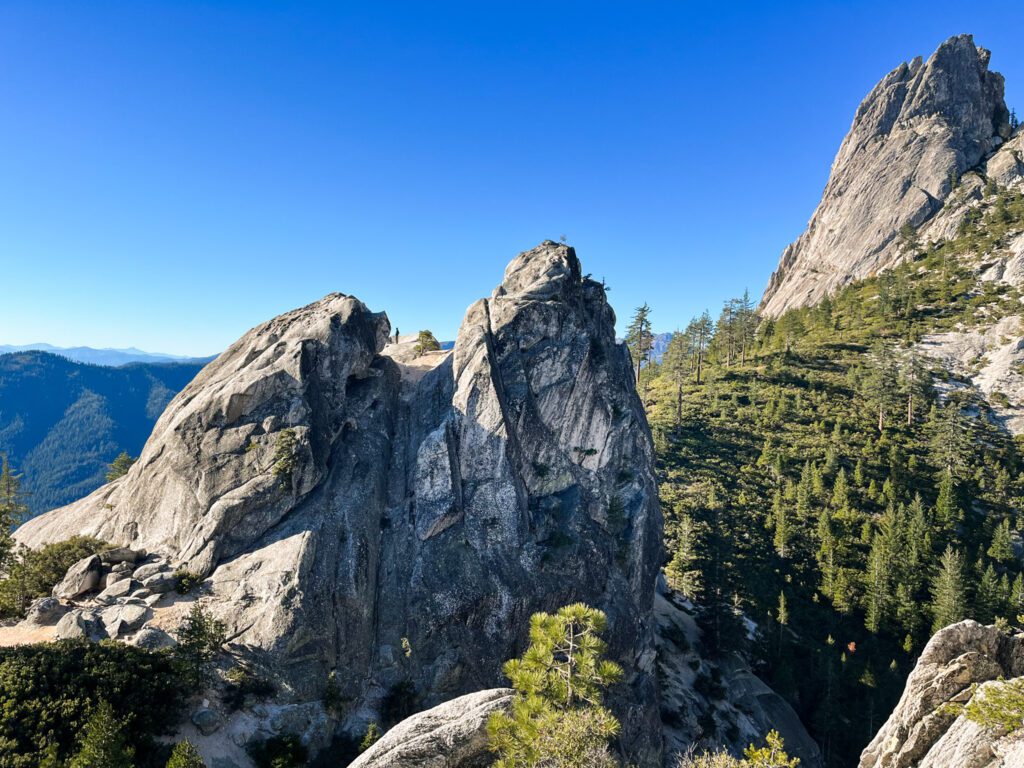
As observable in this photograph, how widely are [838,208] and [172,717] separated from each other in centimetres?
23484

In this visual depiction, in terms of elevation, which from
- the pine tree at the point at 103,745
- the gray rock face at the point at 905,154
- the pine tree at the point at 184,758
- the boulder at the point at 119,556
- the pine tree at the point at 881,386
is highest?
the gray rock face at the point at 905,154

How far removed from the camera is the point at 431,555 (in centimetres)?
4028

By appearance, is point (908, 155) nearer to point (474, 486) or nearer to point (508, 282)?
point (508, 282)

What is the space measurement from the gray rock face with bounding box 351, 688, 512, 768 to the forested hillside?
172 feet

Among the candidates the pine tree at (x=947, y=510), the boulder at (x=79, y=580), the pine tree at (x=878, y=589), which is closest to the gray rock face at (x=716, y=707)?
the pine tree at (x=878, y=589)

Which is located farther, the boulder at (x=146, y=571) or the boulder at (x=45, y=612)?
the boulder at (x=146, y=571)

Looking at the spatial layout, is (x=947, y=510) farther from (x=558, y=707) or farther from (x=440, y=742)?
(x=440, y=742)

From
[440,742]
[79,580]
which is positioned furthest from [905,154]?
[79,580]

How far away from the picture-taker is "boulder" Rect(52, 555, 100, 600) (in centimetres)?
3528

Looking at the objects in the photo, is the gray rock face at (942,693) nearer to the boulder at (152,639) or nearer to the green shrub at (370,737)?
the green shrub at (370,737)

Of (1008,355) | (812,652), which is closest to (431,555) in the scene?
(812,652)

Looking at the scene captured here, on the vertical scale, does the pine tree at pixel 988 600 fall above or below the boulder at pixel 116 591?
below

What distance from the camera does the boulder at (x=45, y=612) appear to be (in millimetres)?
32531

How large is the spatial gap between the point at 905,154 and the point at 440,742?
234 metres
